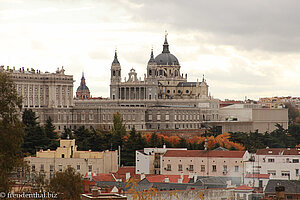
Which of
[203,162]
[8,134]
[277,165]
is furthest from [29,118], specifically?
[8,134]

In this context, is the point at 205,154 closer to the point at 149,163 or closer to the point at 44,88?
the point at 149,163

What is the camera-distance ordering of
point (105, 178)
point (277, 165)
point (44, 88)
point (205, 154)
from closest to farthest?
point (105, 178) < point (277, 165) < point (205, 154) < point (44, 88)

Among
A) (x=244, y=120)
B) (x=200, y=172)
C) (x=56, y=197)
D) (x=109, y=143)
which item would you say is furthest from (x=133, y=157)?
(x=244, y=120)

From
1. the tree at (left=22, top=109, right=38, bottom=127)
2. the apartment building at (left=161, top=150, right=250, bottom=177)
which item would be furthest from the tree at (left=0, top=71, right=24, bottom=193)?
the tree at (left=22, top=109, right=38, bottom=127)

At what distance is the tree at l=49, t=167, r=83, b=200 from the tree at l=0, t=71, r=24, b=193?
5.59 meters

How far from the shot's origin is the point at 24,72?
167000mm

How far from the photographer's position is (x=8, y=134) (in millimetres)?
36250

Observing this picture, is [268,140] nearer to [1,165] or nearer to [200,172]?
[200,172]

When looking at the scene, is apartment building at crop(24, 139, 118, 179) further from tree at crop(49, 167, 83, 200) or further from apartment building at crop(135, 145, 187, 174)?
tree at crop(49, 167, 83, 200)

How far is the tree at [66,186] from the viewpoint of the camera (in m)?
41.9

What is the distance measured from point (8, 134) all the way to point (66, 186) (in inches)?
296

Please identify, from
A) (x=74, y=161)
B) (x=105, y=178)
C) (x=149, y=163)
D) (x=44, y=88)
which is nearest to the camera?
(x=105, y=178)

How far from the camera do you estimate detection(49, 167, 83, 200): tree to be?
41916 mm

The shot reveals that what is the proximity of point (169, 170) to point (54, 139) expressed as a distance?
41293 mm
